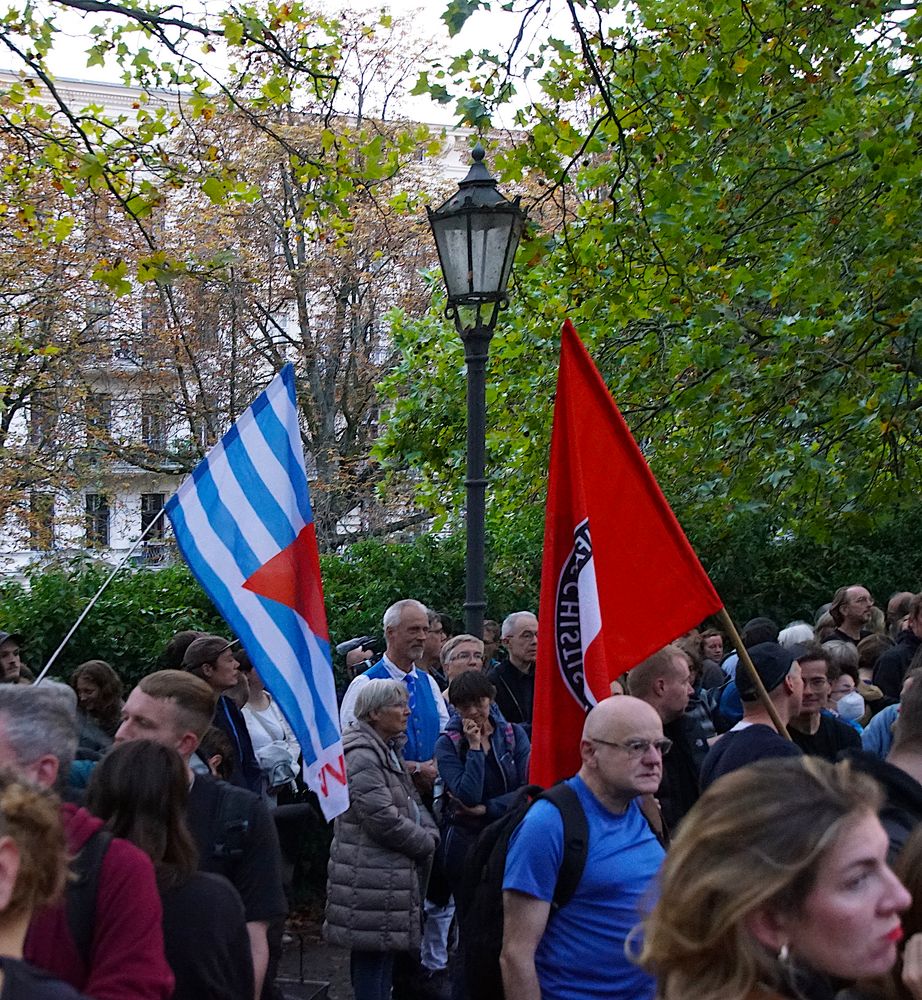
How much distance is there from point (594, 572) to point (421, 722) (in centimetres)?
309

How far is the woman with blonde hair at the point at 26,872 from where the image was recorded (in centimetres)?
239

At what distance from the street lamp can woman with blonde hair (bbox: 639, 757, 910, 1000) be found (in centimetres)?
515

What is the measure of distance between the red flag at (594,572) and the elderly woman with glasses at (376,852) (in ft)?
5.33

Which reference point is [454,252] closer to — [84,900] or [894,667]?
[894,667]

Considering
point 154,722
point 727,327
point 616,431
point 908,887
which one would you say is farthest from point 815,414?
point 908,887

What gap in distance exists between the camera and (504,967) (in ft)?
12.8

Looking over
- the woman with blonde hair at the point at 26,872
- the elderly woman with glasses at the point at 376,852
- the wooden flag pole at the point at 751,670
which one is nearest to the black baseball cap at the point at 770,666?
the wooden flag pole at the point at 751,670

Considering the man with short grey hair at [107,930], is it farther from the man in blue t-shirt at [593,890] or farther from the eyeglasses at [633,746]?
the eyeglasses at [633,746]

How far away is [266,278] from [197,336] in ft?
5.72

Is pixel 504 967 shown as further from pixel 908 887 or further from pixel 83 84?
pixel 83 84

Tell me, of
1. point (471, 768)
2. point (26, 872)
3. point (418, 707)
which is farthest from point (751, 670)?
point (418, 707)

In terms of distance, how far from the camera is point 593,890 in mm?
3926

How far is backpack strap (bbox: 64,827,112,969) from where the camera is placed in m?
3.05

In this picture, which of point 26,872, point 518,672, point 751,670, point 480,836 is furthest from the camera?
point 518,672
